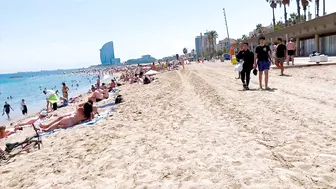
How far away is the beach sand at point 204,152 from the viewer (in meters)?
2.93

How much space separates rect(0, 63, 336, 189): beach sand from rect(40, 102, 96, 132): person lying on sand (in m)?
1.60

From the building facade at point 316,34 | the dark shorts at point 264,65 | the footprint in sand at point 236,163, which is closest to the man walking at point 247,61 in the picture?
the dark shorts at point 264,65

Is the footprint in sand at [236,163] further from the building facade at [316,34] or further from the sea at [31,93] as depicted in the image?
the building facade at [316,34]

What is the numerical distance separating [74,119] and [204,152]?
5749 mm

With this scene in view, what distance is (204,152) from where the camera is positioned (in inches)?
147

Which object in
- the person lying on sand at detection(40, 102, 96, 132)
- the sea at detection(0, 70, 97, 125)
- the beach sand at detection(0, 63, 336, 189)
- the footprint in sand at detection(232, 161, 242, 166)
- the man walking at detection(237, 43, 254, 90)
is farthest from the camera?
the sea at detection(0, 70, 97, 125)

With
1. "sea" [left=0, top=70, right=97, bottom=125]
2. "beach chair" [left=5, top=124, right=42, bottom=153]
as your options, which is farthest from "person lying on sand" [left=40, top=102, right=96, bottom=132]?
"sea" [left=0, top=70, right=97, bottom=125]

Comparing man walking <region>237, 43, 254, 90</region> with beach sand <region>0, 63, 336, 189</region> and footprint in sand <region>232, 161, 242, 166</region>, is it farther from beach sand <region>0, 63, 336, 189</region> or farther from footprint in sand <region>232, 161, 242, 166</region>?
footprint in sand <region>232, 161, 242, 166</region>

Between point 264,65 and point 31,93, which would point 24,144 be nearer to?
point 264,65

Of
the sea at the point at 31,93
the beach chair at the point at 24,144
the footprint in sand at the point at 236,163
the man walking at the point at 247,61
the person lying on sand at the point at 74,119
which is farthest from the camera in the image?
the sea at the point at 31,93

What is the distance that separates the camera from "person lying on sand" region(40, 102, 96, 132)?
8.27 metres

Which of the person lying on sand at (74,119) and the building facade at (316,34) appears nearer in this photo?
the person lying on sand at (74,119)

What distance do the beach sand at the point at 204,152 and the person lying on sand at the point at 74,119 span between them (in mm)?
1603

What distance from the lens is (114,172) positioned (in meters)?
3.56
